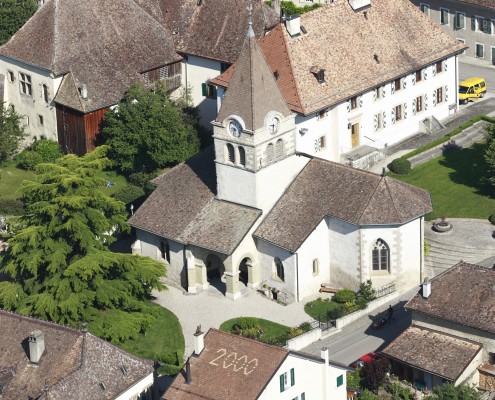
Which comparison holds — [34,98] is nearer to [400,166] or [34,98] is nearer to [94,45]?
[94,45]

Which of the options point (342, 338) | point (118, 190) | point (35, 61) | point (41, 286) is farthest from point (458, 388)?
point (35, 61)

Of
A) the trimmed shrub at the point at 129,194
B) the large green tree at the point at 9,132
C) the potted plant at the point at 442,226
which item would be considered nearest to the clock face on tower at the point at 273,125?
the potted plant at the point at 442,226

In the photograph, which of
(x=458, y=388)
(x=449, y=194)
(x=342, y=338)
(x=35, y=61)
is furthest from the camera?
(x=35, y=61)

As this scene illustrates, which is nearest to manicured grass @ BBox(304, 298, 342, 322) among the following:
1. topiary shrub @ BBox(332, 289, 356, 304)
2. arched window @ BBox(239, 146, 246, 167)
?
topiary shrub @ BBox(332, 289, 356, 304)

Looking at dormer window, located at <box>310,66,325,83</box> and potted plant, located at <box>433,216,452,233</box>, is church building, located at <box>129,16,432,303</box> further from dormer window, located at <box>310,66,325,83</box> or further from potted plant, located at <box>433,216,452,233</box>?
dormer window, located at <box>310,66,325,83</box>

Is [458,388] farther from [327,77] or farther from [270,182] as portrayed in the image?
[327,77]

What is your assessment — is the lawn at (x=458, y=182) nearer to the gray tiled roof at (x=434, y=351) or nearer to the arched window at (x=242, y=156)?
the arched window at (x=242, y=156)
